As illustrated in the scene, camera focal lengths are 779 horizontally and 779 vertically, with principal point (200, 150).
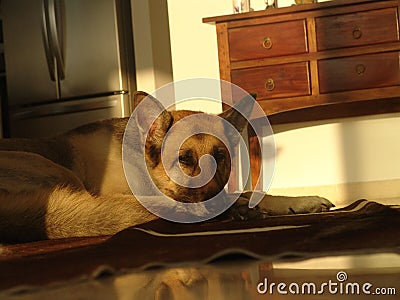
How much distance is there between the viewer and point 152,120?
2637mm

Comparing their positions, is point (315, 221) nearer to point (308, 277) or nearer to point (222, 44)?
point (308, 277)

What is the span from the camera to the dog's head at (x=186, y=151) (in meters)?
2.52

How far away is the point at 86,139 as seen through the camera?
2.91 m

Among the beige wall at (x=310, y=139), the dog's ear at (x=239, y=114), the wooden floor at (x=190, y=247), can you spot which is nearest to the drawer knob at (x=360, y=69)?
the beige wall at (x=310, y=139)

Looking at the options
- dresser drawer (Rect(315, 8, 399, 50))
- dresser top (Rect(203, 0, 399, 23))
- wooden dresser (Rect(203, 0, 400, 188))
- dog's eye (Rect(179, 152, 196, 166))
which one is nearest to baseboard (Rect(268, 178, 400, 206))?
wooden dresser (Rect(203, 0, 400, 188))

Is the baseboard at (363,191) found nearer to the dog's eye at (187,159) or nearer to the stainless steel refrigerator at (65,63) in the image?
the stainless steel refrigerator at (65,63)

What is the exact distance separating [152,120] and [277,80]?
2079 mm

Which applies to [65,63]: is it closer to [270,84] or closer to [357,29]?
[270,84]

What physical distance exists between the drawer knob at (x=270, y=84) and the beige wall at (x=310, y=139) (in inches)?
26.1

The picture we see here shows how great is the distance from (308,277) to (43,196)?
112 cm

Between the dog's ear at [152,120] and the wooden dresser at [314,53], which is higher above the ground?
the wooden dresser at [314,53]

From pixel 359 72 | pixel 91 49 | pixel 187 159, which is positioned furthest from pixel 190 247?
pixel 91 49

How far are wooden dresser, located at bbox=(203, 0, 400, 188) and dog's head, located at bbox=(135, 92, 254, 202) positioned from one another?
6.15 feet

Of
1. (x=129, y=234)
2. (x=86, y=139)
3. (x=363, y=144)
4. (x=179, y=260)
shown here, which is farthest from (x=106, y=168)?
(x=363, y=144)
